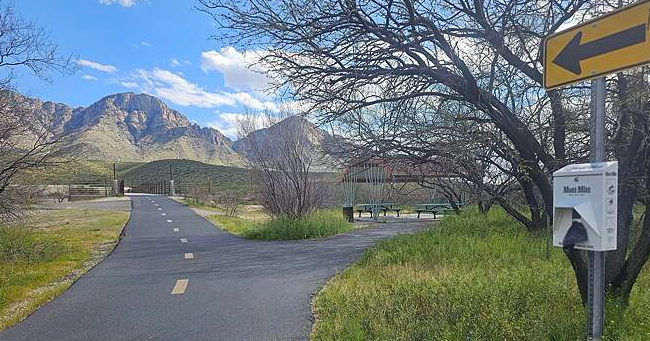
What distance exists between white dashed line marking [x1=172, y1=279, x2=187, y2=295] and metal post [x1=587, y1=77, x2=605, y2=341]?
5.94 meters

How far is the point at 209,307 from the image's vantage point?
6289 mm

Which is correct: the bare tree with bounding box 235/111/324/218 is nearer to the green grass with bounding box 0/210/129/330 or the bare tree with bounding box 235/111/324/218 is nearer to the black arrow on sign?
the green grass with bounding box 0/210/129/330

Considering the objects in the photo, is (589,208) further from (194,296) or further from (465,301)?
(194,296)

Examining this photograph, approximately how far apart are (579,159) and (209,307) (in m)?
5.32

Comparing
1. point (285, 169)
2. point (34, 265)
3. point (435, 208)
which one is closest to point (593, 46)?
point (34, 265)

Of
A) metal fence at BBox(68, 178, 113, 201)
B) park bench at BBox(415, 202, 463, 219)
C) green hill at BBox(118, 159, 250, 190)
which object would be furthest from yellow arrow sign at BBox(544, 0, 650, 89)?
green hill at BBox(118, 159, 250, 190)

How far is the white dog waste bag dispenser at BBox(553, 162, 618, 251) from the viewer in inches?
104

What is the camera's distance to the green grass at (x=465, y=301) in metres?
4.00

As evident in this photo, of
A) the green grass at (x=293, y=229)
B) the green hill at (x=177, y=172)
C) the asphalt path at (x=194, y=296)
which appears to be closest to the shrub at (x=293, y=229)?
the green grass at (x=293, y=229)

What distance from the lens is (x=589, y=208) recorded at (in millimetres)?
2699

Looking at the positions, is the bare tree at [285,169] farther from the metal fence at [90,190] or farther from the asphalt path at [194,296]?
the metal fence at [90,190]

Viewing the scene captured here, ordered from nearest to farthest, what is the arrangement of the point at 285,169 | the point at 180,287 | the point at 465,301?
the point at 465,301 < the point at 180,287 < the point at 285,169

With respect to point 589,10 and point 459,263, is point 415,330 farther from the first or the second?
point 589,10

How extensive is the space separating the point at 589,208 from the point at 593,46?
1.00 m
